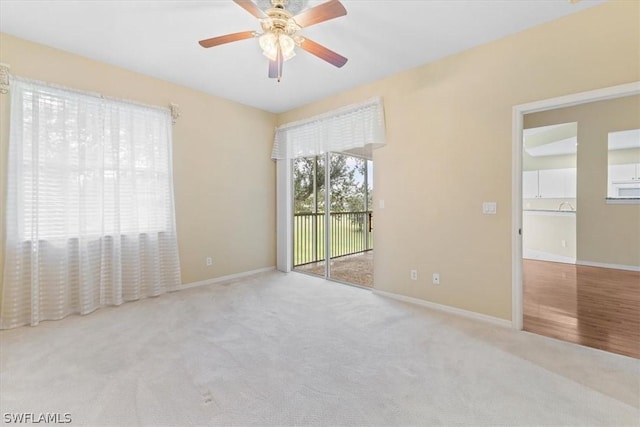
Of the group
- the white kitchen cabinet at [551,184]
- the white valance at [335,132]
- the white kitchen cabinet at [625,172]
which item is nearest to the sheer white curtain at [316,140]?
the white valance at [335,132]

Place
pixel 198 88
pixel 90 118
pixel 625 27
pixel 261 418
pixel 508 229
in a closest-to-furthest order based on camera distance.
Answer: pixel 261 418 → pixel 625 27 → pixel 508 229 → pixel 90 118 → pixel 198 88

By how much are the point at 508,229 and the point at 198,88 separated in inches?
163

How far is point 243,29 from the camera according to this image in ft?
8.29

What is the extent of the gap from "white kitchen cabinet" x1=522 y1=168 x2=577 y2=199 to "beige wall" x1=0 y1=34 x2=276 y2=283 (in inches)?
264

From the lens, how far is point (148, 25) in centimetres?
248

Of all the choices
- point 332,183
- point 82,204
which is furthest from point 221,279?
point 332,183

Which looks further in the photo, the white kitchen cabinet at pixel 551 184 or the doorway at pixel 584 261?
the white kitchen cabinet at pixel 551 184

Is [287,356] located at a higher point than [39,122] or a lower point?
lower

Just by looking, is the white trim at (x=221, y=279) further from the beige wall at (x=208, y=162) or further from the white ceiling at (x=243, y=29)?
the white ceiling at (x=243, y=29)

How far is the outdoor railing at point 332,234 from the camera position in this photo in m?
5.08

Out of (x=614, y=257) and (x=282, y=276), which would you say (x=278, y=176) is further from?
(x=614, y=257)

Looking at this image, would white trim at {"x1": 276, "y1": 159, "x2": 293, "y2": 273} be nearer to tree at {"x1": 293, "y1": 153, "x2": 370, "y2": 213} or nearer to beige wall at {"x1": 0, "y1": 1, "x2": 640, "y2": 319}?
tree at {"x1": 293, "y1": 153, "x2": 370, "y2": 213}

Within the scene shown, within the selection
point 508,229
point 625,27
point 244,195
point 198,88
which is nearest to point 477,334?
point 508,229

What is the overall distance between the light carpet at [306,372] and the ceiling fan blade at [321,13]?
2.37 meters
